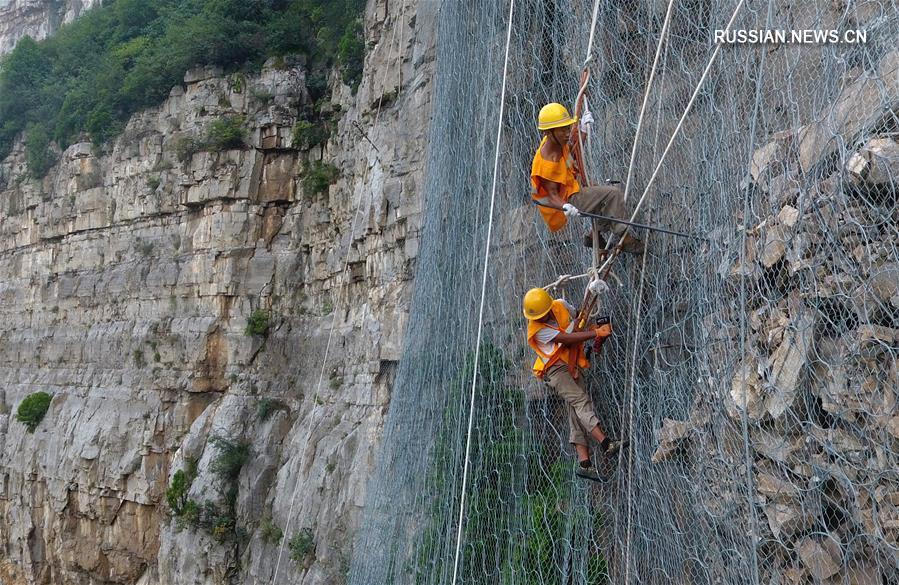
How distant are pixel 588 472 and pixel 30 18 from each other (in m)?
31.7

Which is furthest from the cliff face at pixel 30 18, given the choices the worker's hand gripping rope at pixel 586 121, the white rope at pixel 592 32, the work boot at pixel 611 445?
the work boot at pixel 611 445

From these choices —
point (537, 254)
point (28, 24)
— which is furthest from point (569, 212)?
point (28, 24)

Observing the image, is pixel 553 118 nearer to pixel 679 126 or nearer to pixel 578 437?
pixel 679 126

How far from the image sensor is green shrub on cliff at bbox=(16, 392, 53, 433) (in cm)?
1588

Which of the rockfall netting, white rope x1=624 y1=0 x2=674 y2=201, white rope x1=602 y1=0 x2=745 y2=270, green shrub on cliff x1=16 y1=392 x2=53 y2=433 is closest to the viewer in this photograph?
the rockfall netting

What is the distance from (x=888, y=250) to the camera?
2547mm

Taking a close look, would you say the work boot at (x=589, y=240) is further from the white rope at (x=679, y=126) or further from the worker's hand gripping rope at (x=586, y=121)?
the worker's hand gripping rope at (x=586, y=121)

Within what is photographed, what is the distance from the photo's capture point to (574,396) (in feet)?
12.7

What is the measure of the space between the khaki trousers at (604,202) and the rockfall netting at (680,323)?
13 cm

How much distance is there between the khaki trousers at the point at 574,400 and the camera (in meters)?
3.82

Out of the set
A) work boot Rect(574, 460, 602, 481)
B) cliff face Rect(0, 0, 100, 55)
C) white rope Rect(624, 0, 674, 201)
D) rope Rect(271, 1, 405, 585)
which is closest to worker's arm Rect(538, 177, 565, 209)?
white rope Rect(624, 0, 674, 201)

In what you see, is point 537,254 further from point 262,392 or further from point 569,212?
point 262,392

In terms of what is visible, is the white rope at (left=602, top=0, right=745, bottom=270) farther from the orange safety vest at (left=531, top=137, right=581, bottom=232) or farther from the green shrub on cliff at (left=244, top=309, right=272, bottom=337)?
the green shrub on cliff at (left=244, top=309, right=272, bottom=337)

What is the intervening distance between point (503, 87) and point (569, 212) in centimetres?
148
